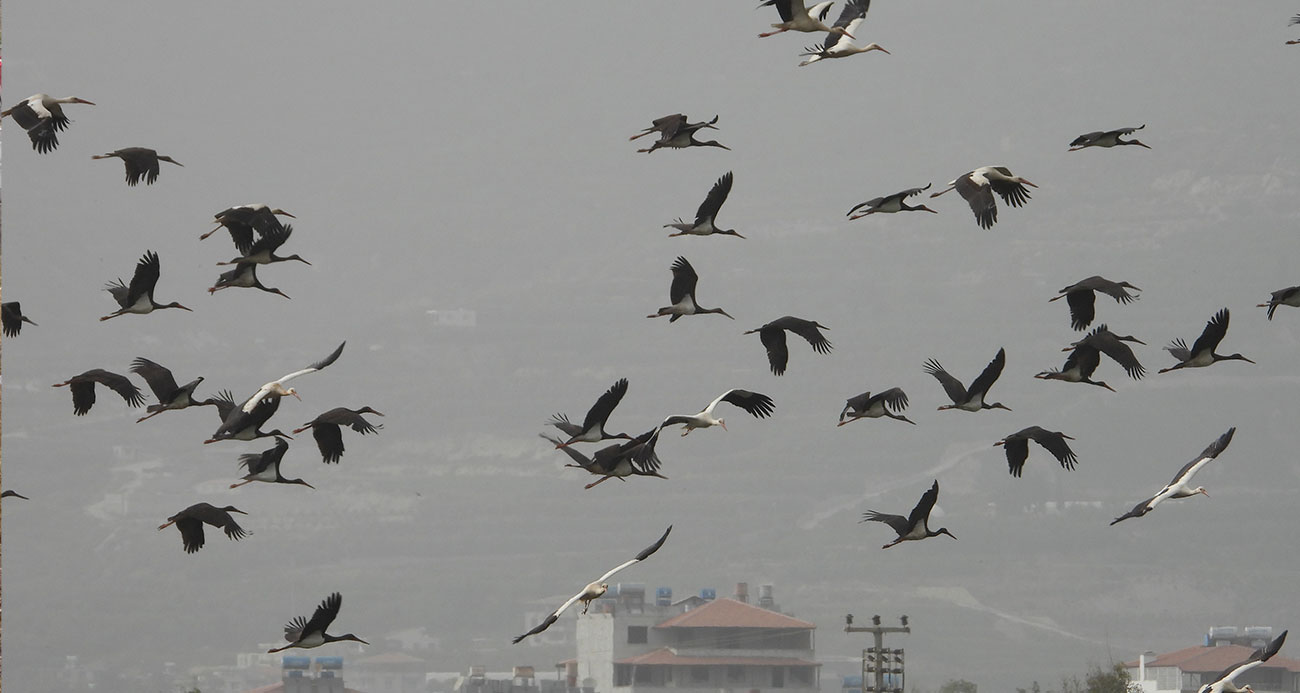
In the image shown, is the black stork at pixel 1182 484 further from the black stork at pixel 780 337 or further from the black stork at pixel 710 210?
the black stork at pixel 710 210

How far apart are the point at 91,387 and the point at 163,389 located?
3.24 ft

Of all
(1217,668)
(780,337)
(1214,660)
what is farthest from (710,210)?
(1214,660)

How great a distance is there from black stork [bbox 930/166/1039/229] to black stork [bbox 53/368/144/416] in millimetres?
9851

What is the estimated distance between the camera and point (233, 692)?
176 metres

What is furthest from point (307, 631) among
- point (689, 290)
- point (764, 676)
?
point (764, 676)

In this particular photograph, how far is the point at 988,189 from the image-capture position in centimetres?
2594

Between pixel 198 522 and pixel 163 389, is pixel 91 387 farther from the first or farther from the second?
pixel 198 522

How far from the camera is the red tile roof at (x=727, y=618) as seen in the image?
108m

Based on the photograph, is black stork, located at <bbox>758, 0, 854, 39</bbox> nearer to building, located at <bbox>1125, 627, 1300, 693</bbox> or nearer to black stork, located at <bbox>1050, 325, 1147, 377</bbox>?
black stork, located at <bbox>1050, 325, 1147, 377</bbox>

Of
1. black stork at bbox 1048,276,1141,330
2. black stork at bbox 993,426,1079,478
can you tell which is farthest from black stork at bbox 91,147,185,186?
black stork at bbox 1048,276,1141,330

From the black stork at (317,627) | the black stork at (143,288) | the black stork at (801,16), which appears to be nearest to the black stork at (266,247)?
the black stork at (143,288)

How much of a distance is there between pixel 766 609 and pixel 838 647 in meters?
86.0

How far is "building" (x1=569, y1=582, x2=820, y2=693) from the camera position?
353 feet

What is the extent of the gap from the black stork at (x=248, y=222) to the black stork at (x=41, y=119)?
2752 mm
